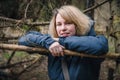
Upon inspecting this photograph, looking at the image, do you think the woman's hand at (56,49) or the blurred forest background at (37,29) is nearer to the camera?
the woman's hand at (56,49)

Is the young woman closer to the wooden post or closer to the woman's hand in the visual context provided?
the woman's hand

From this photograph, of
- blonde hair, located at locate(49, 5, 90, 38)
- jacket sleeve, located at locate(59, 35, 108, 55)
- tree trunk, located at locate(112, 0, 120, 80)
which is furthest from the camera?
tree trunk, located at locate(112, 0, 120, 80)

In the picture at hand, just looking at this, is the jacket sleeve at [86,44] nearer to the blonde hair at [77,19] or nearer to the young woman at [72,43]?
the young woman at [72,43]

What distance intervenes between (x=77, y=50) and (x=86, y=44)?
0.09 m

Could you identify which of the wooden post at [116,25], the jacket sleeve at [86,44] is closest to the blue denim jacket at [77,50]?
the jacket sleeve at [86,44]

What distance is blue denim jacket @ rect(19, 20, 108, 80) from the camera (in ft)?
7.59

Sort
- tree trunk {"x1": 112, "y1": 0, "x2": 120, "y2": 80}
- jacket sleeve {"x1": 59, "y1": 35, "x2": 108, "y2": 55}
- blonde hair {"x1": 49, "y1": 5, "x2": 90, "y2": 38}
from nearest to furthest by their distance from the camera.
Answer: jacket sleeve {"x1": 59, "y1": 35, "x2": 108, "y2": 55} → blonde hair {"x1": 49, "y1": 5, "x2": 90, "y2": 38} → tree trunk {"x1": 112, "y1": 0, "x2": 120, "y2": 80}

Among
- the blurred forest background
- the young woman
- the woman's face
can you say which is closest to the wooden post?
the blurred forest background

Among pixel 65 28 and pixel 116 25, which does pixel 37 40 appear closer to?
pixel 65 28

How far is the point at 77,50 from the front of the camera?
92.0 inches

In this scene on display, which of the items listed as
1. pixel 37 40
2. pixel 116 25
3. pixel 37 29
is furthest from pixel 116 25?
pixel 37 40

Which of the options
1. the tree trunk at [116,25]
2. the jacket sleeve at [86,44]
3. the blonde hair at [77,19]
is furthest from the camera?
the tree trunk at [116,25]

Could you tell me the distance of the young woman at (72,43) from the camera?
2322 mm

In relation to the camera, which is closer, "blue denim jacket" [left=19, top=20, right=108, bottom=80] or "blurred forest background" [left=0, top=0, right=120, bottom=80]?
"blue denim jacket" [left=19, top=20, right=108, bottom=80]
